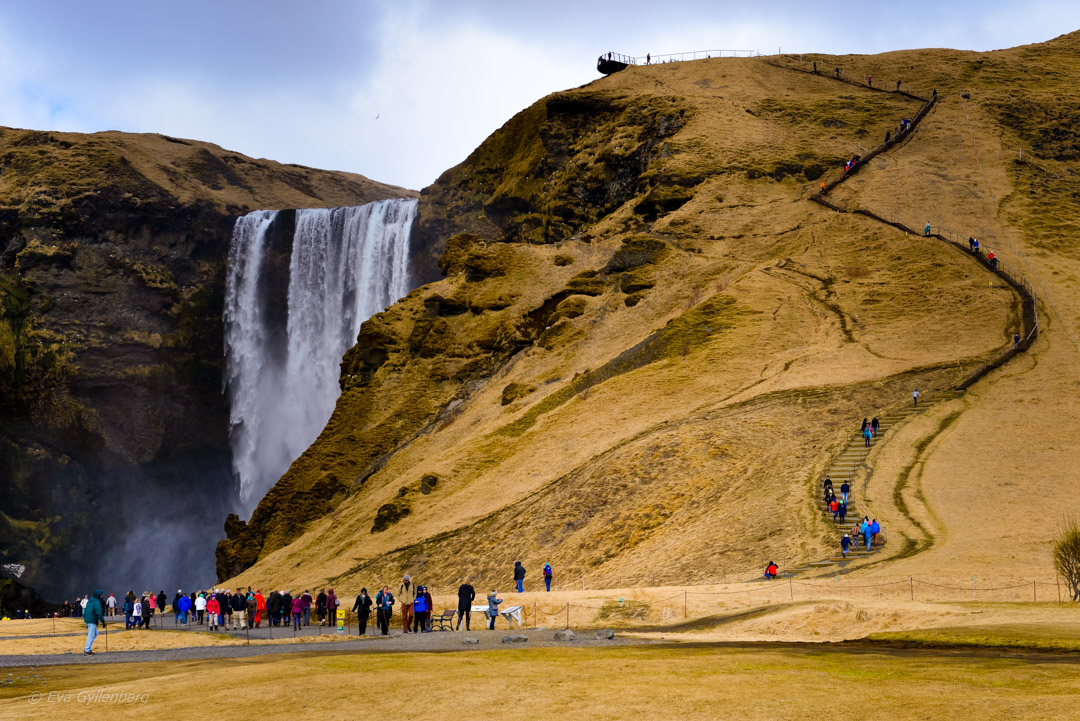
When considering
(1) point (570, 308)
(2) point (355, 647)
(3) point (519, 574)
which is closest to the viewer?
(2) point (355, 647)

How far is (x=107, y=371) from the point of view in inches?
3344

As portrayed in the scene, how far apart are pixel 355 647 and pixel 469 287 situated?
1784 inches

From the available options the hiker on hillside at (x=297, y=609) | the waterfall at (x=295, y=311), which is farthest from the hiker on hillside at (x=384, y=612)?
the waterfall at (x=295, y=311)

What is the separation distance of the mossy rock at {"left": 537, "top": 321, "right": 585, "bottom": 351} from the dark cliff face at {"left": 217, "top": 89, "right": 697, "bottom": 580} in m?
1.25

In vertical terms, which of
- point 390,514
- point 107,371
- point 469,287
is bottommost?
point 390,514

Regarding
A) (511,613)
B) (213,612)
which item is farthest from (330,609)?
(511,613)

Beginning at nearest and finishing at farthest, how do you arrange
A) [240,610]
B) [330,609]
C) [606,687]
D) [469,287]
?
[606,687], [330,609], [240,610], [469,287]

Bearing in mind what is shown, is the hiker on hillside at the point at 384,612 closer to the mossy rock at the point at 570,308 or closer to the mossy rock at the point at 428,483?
the mossy rock at the point at 428,483

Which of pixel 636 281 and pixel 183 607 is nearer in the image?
pixel 183 607

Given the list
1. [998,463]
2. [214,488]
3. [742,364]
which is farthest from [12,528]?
[998,463]

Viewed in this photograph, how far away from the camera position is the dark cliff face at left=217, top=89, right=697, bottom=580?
188ft

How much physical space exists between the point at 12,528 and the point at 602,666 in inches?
2939

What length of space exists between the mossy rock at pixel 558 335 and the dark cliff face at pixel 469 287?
4.10 ft

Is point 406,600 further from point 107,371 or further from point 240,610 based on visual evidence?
point 107,371
